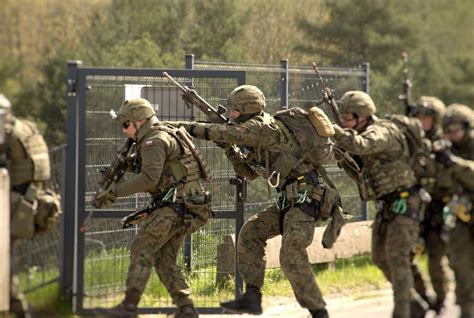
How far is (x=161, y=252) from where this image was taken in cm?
1189

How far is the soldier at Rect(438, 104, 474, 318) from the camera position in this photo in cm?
1175

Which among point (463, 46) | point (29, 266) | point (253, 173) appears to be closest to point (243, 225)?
point (253, 173)

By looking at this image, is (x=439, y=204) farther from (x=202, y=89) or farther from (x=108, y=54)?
(x=108, y=54)

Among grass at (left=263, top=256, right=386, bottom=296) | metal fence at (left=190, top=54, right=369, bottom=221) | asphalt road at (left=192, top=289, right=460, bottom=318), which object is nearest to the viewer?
asphalt road at (left=192, top=289, right=460, bottom=318)

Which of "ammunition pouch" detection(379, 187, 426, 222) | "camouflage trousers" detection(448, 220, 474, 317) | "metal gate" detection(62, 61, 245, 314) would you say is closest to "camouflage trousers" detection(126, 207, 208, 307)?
"metal gate" detection(62, 61, 245, 314)

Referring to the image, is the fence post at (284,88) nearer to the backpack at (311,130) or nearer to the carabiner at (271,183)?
the backpack at (311,130)

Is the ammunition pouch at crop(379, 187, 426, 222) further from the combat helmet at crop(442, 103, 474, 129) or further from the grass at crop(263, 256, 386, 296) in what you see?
the grass at crop(263, 256, 386, 296)

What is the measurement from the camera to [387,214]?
12.0 meters

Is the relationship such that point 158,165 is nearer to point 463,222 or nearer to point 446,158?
point 446,158

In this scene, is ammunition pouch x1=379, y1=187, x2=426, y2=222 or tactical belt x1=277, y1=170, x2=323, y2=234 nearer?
ammunition pouch x1=379, y1=187, x2=426, y2=222

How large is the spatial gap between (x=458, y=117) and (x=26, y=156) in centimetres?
399

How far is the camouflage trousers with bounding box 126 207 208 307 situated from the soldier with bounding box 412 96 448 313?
2.17 meters

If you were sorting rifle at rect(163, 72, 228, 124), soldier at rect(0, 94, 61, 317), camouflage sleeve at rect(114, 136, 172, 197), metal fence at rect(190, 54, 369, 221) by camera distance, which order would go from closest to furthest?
soldier at rect(0, 94, 61, 317)
camouflage sleeve at rect(114, 136, 172, 197)
rifle at rect(163, 72, 228, 124)
metal fence at rect(190, 54, 369, 221)

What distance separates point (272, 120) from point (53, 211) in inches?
99.3
